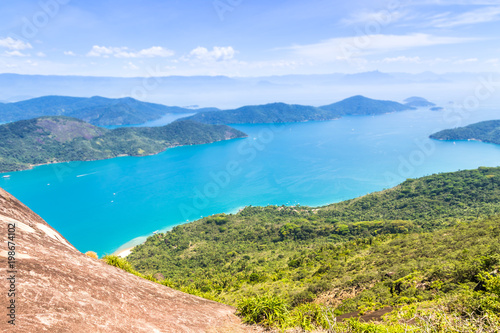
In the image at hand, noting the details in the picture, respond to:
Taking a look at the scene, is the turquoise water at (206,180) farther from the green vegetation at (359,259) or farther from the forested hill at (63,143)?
the green vegetation at (359,259)

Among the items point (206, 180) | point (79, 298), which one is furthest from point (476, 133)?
point (79, 298)

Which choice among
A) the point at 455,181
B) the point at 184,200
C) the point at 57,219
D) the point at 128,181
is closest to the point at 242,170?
the point at 184,200

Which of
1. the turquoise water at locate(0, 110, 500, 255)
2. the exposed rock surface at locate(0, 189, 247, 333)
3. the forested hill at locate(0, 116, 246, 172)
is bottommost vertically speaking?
the turquoise water at locate(0, 110, 500, 255)

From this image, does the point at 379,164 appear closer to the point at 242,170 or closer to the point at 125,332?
the point at 242,170

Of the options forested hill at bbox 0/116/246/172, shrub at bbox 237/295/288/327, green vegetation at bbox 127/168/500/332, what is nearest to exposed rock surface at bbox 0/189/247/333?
shrub at bbox 237/295/288/327

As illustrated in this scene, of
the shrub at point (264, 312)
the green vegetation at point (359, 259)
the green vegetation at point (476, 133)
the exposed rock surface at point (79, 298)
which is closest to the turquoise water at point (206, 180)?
the green vegetation at point (476, 133)

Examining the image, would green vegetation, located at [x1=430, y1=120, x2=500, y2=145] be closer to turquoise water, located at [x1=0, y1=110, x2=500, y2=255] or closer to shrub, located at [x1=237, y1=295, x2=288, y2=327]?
turquoise water, located at [x1=0, y1=110, x2=500, y2=255]

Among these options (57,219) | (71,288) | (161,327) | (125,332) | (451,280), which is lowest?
(57,219)
